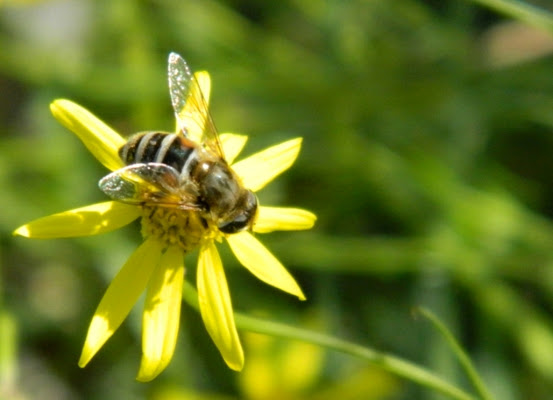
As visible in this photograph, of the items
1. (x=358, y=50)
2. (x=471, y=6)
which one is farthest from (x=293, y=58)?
(x=471, y=6)

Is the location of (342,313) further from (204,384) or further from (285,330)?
(285,330)

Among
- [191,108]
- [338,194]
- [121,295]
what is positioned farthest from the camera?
[338,194]

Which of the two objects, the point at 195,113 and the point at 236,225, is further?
the point at 195,113

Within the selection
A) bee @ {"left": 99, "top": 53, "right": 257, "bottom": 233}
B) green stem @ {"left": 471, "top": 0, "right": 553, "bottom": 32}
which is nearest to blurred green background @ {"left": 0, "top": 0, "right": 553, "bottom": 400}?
bee @ {"left": 99, "top": 53, "right": 257, "bottom": 233}

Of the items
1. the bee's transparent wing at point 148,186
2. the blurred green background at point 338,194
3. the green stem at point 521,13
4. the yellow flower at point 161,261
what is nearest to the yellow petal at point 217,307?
the yellow flower at point 161,261

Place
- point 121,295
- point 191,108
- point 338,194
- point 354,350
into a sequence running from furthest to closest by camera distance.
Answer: point 338,194 < point 191,108 < point 121,295 < point 354,350

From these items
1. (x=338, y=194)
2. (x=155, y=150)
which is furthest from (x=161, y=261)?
(x=338, y=194)

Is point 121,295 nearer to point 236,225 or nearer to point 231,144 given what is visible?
point 236,225
